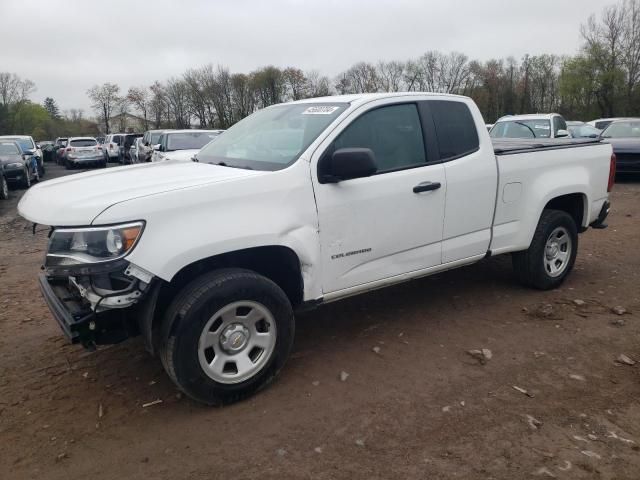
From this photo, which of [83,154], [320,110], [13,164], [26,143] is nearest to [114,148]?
[83,154]

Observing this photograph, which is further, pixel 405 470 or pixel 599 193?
pixel 599 193

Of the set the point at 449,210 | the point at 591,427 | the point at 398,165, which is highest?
the point at 398,165

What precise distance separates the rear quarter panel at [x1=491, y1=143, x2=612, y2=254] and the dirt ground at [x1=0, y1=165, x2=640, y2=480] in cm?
73

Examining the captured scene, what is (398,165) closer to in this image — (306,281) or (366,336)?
(306,281)

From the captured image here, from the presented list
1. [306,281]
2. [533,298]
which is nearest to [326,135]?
[306,281]

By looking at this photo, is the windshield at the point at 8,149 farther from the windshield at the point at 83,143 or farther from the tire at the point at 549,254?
the tire at the point at 549,254

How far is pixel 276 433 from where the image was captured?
9.66 feet

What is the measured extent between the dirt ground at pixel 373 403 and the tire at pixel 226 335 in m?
0.17

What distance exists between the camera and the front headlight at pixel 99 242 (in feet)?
9.11

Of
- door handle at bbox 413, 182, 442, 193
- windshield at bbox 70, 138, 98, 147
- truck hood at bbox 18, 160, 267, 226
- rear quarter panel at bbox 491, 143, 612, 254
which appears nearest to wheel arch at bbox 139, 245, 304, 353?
truck hood at bbox 18, 160, 267, 226

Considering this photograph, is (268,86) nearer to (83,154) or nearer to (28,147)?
(83,154)

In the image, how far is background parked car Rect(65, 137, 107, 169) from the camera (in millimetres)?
24953

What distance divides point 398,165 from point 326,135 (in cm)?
66

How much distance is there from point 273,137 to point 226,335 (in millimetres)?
1592
